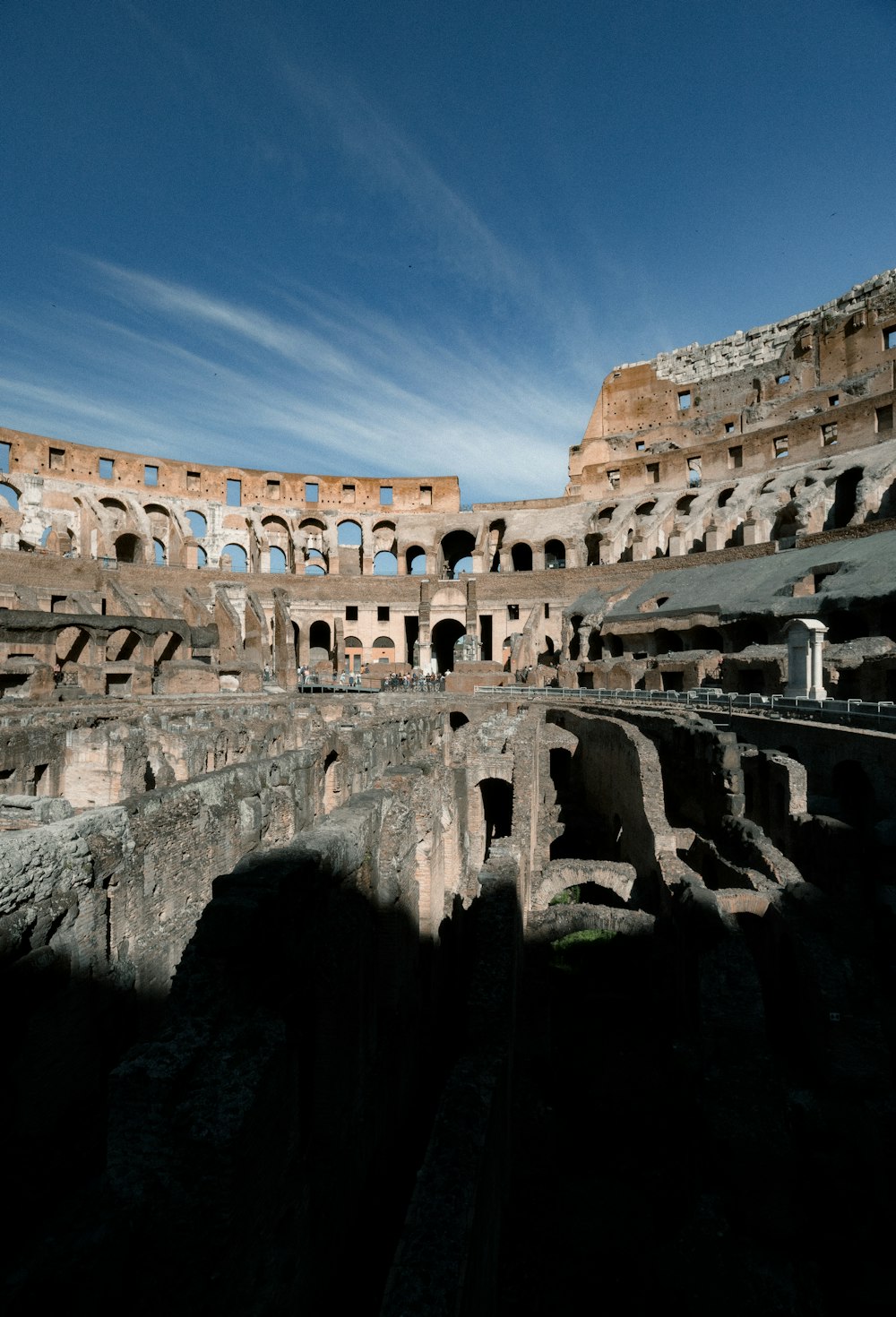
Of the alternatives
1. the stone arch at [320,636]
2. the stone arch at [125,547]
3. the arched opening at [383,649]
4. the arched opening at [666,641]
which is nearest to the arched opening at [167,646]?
the stone arch at [320,636]

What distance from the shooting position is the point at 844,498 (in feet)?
117

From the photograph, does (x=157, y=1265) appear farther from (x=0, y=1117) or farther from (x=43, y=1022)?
(x=43, y=1022)

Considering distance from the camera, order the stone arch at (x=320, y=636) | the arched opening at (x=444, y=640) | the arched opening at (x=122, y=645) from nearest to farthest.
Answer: the arched opening at (x=122, y=645)
the arched opening at (x=444, y=640)
the stone arch at (x=320, y=636)

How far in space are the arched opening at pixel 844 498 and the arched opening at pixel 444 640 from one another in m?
21.5

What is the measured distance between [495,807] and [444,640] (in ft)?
90.7

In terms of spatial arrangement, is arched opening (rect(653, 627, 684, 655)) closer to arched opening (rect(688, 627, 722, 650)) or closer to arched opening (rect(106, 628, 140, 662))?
arched opening (rect(688, 627, 722, 650))

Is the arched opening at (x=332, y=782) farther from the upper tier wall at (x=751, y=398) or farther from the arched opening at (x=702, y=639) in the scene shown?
the upper tier wall at (x=751, y=398)

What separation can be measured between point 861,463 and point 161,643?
3574cm

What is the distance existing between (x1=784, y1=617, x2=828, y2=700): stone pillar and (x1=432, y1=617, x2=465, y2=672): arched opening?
83.9 feet

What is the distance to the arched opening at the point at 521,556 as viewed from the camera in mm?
48594

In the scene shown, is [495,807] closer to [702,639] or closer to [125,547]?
[702,639]

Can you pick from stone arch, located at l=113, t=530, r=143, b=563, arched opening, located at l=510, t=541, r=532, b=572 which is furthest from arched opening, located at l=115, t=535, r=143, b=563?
arched opening, located at l=510, t=541, r=532, b=572

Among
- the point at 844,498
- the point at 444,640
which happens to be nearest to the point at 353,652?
the point at 444,640

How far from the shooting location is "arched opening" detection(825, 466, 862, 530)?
34.2 meters
